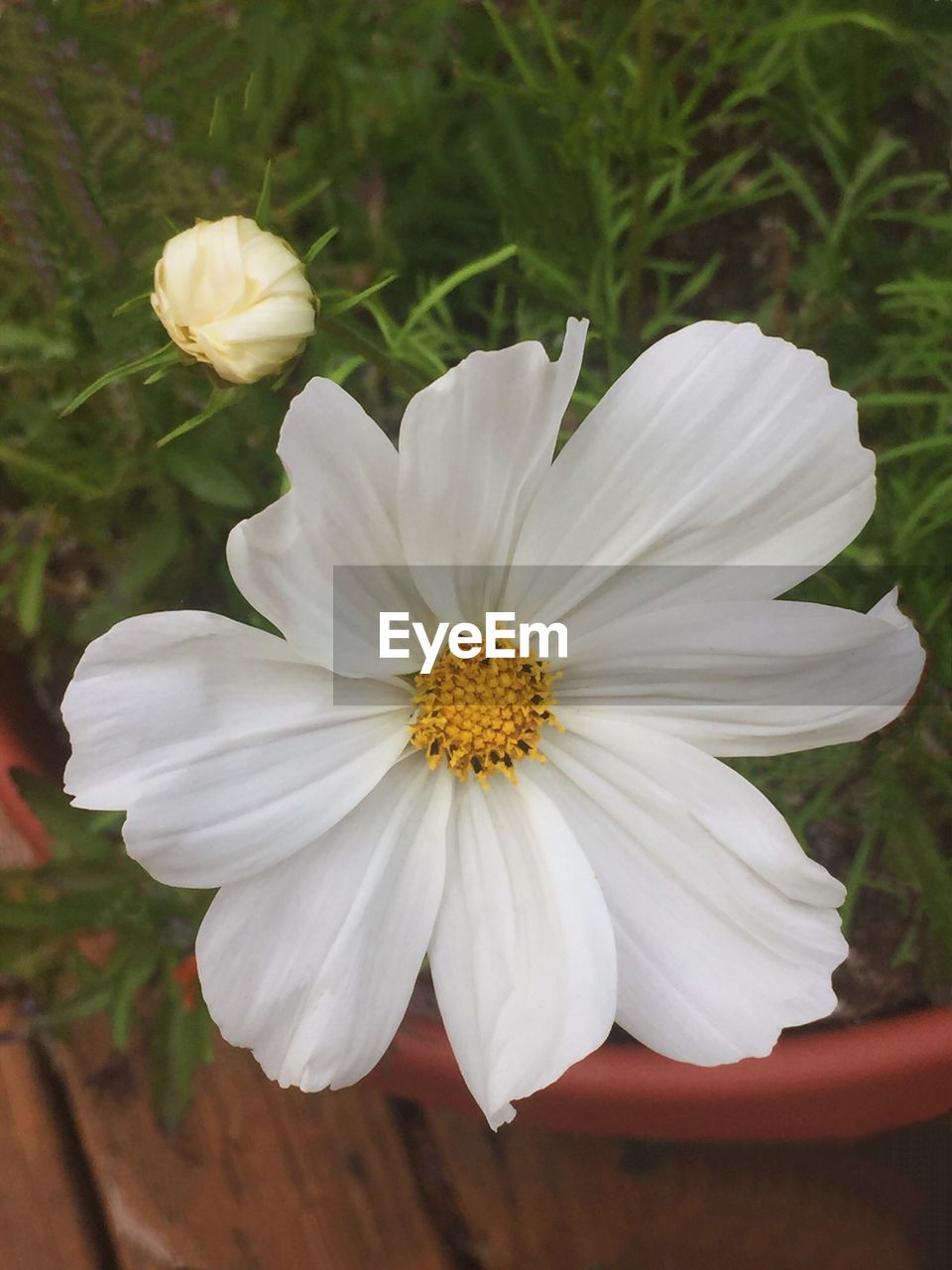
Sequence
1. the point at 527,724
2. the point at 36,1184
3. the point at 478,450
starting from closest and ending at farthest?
the point at 478,450
the point at 527,724
the point at 36,1184

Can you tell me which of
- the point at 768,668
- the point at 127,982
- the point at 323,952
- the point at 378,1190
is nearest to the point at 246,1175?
the point at 378,1190

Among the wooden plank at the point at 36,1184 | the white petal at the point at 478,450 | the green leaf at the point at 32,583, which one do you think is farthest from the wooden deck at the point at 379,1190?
the white petal at the point at 478,450

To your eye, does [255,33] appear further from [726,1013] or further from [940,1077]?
[940,1077]

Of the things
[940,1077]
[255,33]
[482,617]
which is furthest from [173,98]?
[940,1077]

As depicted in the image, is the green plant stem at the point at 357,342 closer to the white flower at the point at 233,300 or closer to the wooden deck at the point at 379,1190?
the white flower at the point at 233,300

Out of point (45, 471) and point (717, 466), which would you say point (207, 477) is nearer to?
point (45, 471)

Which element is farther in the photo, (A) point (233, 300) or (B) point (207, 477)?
(B) point (207, 477)
